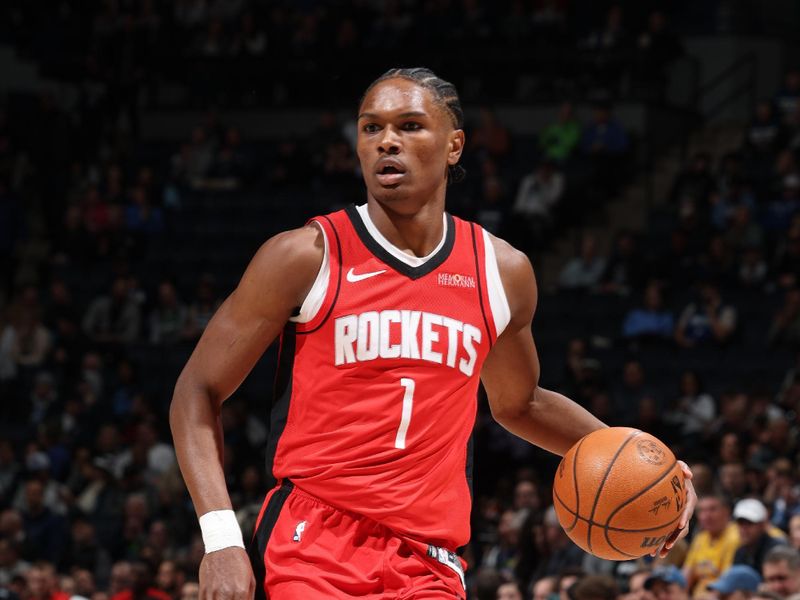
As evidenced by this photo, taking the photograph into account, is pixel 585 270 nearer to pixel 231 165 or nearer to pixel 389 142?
pixel 231 165

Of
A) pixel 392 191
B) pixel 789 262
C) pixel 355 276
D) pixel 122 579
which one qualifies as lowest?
pixel 122 579

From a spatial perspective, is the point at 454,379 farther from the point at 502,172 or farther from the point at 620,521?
the point at 502,172

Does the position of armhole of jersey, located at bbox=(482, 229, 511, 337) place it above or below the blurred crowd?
above

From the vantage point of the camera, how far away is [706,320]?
547 inches

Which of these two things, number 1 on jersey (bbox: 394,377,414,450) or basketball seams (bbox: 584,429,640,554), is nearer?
number 1 on jersey (bbox: 394,377,414,450)

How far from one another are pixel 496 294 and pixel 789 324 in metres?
9.76

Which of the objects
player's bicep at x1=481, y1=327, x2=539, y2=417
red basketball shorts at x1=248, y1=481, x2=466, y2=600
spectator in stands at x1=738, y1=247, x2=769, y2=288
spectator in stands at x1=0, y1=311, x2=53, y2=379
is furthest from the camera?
spectator in stands at x1=0, y1=311, x2=53, y2=379

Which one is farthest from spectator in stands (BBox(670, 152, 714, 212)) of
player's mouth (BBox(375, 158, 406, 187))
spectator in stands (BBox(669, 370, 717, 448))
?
player's mouth (BBox(375, 158, 406, 187))

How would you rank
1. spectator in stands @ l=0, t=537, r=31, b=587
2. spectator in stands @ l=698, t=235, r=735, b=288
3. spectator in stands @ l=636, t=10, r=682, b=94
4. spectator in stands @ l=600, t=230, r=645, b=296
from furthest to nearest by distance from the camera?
spectator in stands @ l=636, t=10, r=682, b=94 < spectator in stands @ l=600, t=230, r=645, b=296 < spectator in stands @ l=698, t=235, r=735, b=288 < spectator in stands @ l=0, t=537, r=31, b=587

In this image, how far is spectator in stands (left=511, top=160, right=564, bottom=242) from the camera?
1608cm

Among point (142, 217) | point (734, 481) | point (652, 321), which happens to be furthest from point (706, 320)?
point (142, 217)

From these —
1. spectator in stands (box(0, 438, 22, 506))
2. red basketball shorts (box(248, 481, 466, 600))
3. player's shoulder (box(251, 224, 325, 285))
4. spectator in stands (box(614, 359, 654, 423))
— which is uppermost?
player's shoulder (box(251, 224, 325, 285))

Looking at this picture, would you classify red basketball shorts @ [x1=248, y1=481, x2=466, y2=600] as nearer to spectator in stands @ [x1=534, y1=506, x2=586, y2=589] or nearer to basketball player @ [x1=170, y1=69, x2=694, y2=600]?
basketball player @ [x1=170, y1=69, x2=694, y2=600]

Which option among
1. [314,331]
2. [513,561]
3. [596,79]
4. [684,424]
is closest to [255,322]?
[314,331]
